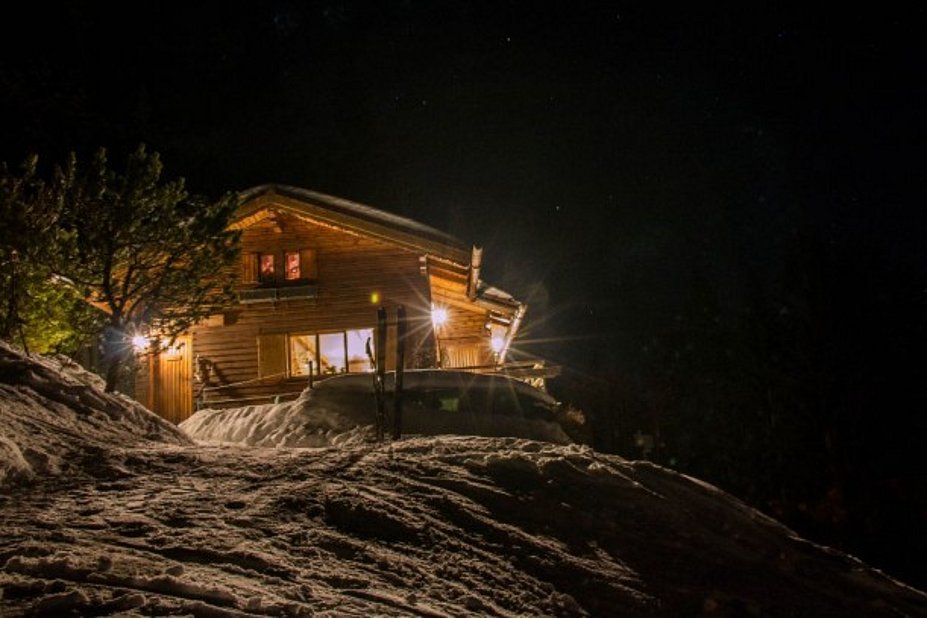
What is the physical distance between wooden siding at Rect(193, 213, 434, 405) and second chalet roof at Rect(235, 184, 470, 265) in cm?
70

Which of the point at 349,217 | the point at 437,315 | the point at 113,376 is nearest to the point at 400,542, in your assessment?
the point at 113,376

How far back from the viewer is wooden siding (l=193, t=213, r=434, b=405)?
17.1 metres

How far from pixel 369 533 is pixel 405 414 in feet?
25.9

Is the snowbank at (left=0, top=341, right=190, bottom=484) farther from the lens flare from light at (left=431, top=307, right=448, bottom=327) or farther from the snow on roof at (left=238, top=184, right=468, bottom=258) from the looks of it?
the lens flare from light at (left=431, top=307, right=448, bottom=327)

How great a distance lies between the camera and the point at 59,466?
602 cm

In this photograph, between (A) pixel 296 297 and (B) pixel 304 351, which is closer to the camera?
(A) pixel 296 297

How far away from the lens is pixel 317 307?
1777 centimetres

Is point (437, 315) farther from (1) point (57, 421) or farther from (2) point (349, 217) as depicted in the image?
(1) point (57, 421)

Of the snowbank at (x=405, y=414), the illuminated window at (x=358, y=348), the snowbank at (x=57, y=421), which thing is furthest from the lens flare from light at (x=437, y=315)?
the snowbank at (x=57, y=421)

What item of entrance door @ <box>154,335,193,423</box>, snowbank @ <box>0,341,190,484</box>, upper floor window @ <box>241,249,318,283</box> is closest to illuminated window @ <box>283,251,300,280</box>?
upper floor window @ <box>241,249,318,283</box>

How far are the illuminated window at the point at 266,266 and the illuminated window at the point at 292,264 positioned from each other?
0.44m

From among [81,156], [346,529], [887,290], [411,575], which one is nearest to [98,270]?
[346,529]

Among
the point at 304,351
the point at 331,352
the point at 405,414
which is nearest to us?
the point at 405,414

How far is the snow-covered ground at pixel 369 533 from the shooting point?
12.3 ft
